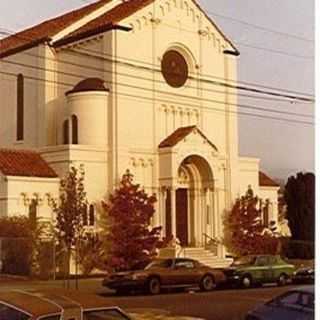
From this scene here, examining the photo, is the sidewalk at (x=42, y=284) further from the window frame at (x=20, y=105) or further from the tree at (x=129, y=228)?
the window frame at (x=20, y=105)

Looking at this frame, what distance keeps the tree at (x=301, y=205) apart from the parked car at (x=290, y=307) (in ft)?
0.41

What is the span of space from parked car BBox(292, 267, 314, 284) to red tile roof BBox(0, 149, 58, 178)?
23.3 inches

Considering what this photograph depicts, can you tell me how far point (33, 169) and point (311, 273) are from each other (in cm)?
66

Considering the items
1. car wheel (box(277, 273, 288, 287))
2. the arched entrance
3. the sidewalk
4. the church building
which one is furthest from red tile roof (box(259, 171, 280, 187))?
the sidewalk

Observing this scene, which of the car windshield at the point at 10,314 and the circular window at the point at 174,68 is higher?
the circular window at the point at 174,68

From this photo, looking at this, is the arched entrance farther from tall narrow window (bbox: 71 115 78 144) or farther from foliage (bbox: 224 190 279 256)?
tall narrow window (bbox: 71 115 78 144)

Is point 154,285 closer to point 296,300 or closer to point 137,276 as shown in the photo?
point 137,276

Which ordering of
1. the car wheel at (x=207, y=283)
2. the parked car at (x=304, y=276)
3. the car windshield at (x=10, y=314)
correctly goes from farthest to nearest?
the car wheel at (x=207, y=283) < the parked car at (x=304, y=276) < the car windshield at (x=10, y=314)

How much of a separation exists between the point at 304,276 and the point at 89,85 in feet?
2.14

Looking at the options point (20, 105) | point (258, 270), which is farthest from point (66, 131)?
point (258, 270)

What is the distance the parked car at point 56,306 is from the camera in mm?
1844

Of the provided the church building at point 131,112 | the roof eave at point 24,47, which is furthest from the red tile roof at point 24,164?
the roof eave at point 24,47

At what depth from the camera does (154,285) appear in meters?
2.03

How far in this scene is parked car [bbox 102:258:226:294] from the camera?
200cm
